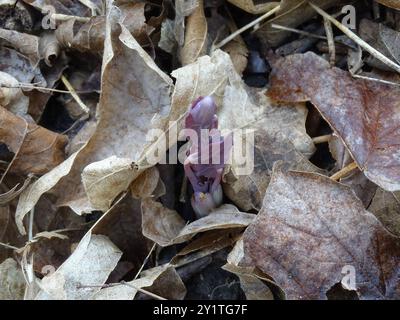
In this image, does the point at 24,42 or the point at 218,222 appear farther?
the point at 24,42

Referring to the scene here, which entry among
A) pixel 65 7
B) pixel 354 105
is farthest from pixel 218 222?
pixel 65 7

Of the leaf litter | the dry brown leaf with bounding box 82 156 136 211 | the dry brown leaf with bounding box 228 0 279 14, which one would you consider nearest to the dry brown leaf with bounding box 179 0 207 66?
the leaf litter

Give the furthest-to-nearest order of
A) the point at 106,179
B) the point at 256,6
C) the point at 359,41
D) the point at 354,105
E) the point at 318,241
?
the point at 256,6 < the point at 359,41 < the point at 354,105 < the point at 106,179 < the point at 318,241

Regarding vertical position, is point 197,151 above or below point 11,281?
above

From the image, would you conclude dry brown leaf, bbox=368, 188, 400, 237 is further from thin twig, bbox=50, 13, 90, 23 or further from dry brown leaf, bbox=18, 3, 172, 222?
thin twig, bbox=50, 13, 90, 23

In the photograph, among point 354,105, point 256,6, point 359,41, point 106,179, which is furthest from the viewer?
point 256,6

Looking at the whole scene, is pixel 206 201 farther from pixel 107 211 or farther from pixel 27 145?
pixel 27 145

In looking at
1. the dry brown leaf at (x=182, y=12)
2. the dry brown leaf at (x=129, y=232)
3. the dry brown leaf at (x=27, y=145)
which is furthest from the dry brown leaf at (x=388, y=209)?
the dry brown leaf at (x=27, y=145)

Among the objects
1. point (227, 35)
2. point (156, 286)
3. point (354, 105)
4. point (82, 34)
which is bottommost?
point (156, 286)
